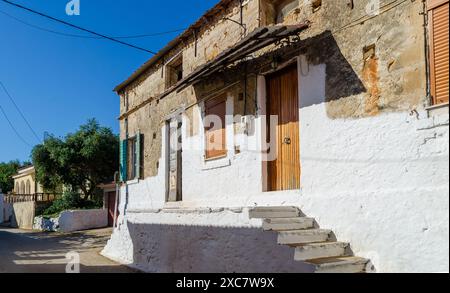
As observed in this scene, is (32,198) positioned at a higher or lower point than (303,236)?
lower

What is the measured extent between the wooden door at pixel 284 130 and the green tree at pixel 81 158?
1769 cm

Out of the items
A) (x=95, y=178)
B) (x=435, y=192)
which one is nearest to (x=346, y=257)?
(x=435, y=192)

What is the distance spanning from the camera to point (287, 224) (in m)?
6.06

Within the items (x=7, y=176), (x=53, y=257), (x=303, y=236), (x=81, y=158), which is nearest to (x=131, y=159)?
(x=53, y=257)

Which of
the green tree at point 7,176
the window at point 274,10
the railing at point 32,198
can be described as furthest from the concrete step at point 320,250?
the green tree at point 7,176

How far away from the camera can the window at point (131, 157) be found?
13.0 metres

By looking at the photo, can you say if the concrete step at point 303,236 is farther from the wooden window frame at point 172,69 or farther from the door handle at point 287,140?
the wooden window frame at point 172,69

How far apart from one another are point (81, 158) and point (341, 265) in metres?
21.2

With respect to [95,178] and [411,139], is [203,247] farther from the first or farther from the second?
[95,178]

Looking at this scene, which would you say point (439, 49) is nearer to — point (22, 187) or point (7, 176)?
point (22, 187)

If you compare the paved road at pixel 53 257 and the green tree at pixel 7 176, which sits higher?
the green tree at pixel 7 176

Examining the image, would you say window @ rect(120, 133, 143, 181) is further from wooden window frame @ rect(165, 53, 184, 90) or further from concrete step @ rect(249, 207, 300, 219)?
concrete step @ rect(249, 207, 300, 219)

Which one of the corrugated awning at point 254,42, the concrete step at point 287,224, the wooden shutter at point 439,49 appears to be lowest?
the concrete step at point 287,224

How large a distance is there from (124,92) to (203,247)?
8.85 metres
